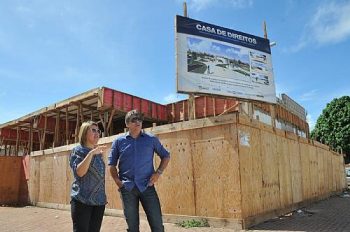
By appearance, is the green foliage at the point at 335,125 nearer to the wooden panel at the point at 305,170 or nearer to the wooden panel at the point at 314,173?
the wooden panel at the point at 314,173

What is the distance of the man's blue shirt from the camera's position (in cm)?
413

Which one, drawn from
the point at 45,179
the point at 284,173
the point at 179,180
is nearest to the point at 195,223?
the point at 179,180

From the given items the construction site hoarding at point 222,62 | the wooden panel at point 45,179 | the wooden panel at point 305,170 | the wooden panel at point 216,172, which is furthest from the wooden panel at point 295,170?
the wooden panel at point 45,179

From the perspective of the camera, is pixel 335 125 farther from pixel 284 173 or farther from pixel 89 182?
pixel 89 182

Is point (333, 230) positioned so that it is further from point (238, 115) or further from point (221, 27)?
point (221, 27)

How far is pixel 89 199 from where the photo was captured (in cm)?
368

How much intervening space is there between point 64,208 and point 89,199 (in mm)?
9620

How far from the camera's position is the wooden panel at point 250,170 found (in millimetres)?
7605

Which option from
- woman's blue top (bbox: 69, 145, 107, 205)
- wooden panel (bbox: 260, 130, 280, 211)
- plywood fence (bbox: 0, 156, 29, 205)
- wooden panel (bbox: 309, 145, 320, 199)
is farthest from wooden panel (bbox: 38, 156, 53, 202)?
woman's blue top (bbox: 69, 145, 107, 205)

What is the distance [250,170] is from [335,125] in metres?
35.5

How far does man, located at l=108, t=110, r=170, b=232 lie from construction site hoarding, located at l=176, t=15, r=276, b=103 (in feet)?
15.6

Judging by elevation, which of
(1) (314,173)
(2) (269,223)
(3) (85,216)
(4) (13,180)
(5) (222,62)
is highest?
(5) (222,62)

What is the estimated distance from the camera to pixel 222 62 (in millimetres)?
10055

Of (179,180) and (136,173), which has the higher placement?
(136,173)
